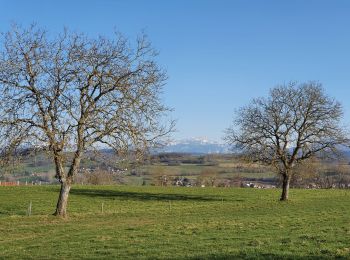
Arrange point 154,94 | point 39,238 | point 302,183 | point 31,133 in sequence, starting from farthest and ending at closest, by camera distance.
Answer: point 302,183 < point 154,94 < point 31,133 < point 39,238

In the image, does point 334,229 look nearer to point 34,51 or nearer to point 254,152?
point 34,51

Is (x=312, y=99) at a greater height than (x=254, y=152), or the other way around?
(x=312, y=99)

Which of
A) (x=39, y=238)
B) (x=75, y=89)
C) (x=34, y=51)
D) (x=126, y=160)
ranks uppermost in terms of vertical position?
(x=34, y=51)

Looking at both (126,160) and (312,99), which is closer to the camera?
(126,160)

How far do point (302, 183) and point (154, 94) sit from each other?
279ft

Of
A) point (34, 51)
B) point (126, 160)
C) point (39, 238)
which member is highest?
point (34, 51)

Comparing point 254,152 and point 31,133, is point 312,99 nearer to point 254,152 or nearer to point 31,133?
point 254,152

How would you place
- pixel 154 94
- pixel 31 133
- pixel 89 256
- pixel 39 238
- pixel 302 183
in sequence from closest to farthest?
pixel 89 256, pixel 39 238, pixel 31 133, pixel 154 94, pixel 302 183

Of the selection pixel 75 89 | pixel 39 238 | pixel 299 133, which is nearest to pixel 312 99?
pixel 299 133

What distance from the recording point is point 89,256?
1531cm

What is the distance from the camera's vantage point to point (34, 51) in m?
27.1

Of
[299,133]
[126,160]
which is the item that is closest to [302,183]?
[299,133]

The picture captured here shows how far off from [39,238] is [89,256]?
262 inches

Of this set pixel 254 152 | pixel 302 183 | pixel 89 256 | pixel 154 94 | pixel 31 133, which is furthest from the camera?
pixel 302 183
